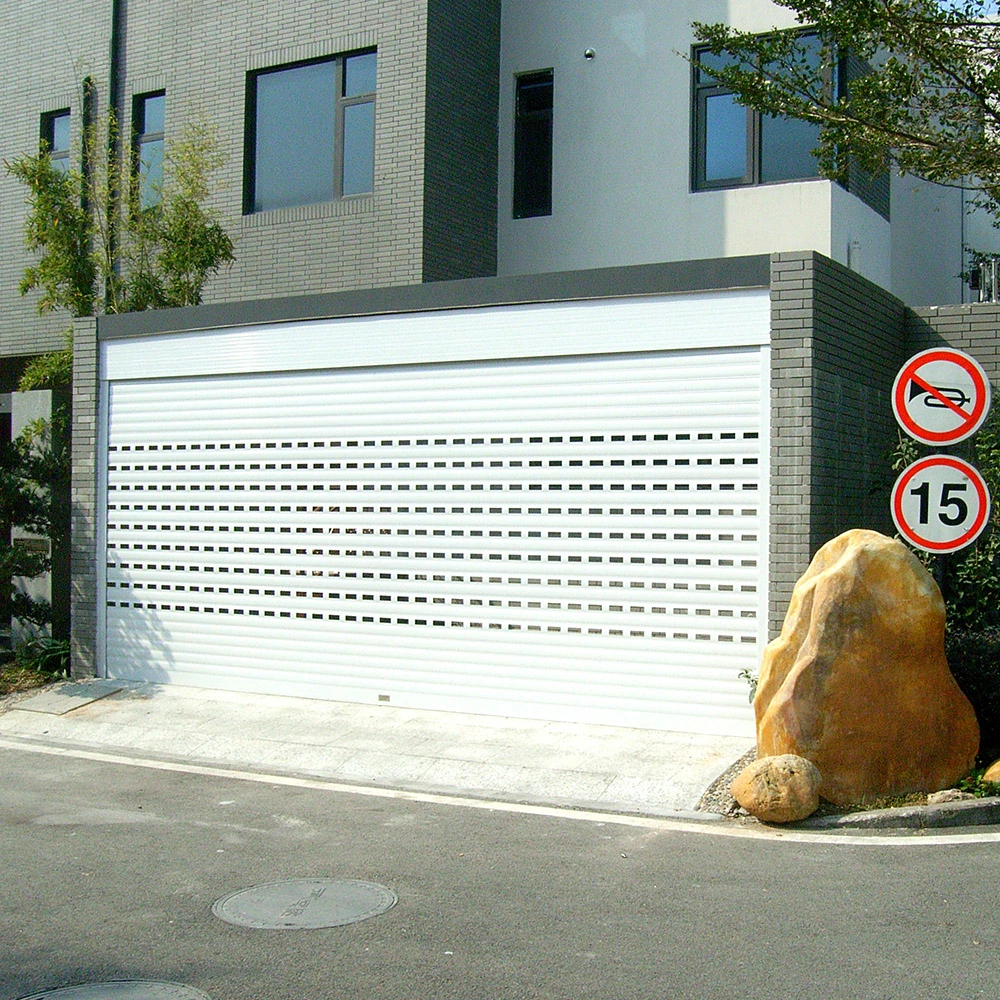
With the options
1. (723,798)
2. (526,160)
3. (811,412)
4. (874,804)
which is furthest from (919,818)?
(526,160)

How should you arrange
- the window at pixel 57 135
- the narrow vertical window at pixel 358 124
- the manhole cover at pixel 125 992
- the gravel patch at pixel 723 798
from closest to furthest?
1. the manhole cover at pixel 125 992
2. the gravel patch at pixel 723 798
3. the narrow vertical window at pixel 358 124
4. the window at pixel 57 135

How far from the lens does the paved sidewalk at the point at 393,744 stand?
28.4 feet

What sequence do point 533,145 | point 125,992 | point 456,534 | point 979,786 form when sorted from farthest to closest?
1. point 533,145
2. point 456,534
3. point 979,786
4. point 125,992

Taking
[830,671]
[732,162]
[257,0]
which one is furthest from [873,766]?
[257,0]

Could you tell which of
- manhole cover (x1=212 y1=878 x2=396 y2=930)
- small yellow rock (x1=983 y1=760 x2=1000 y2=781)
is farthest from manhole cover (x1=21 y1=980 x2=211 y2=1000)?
small yellow rock (x1=983 y1=760 x2=1000 y2=781)

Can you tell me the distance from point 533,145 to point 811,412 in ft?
26.6

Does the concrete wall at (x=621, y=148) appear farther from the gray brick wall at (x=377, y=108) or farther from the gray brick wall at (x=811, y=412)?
the gray brick wall at (x=811, y=412)

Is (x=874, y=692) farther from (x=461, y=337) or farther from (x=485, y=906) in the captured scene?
(x=461, y=337)

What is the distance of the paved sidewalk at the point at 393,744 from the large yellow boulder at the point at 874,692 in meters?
0.93

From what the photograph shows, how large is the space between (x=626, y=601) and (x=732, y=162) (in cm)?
710

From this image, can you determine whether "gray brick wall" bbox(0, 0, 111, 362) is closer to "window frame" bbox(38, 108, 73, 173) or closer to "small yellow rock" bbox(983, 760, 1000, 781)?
"window frame" bbox(38, 108, 73, 173)

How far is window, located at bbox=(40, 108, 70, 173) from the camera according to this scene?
1795cm

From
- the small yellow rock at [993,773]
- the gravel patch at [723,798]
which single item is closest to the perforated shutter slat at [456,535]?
the gravel patch at [723,798]

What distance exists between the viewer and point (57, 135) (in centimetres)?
1817
